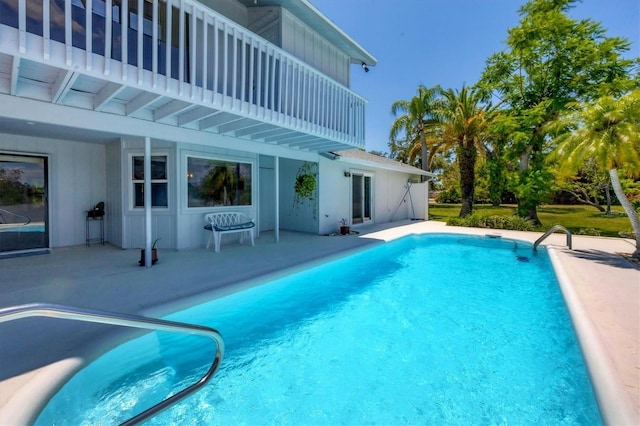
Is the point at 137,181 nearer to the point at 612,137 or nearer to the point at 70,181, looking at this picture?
the point at 70,181

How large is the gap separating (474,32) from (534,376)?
16.1 m

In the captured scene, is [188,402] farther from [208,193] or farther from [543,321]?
[208,193]

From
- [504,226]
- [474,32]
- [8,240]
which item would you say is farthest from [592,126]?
[8,240]

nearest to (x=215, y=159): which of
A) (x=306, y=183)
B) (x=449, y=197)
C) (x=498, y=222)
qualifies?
(x=306, y=183)

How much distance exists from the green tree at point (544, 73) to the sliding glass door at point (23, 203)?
17.3 metres

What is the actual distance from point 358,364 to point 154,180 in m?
7.42

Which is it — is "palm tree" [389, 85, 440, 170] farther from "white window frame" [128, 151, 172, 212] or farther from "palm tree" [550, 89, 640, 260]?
"white window frame" [128, 151, 172, 212]

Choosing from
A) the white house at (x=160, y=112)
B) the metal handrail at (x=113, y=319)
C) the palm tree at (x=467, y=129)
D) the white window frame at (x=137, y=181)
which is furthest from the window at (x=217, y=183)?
the palm tree at (x=467, y=129)

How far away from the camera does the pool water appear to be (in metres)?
2.87

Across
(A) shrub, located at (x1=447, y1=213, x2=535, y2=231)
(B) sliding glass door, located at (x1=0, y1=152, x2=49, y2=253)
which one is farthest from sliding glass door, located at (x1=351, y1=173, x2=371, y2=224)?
(B) sliding glass door, located at (x1=0, y1=152, x2=49, y2=253)

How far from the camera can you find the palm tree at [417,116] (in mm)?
20922

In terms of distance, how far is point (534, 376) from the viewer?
3.47 m

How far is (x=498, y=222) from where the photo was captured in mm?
13352

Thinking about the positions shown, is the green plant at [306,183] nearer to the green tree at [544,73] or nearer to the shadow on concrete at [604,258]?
the shadow on concrete at [604,258]
